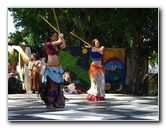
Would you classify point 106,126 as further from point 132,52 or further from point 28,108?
point 132,52

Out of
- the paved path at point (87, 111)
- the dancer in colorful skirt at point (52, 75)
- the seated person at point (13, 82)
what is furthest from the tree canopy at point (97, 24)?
the paved path at point (87, 111)

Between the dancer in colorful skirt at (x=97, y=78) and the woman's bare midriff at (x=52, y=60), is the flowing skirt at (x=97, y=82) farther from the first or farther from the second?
the woman's bare midriff at (x=52, y=60)

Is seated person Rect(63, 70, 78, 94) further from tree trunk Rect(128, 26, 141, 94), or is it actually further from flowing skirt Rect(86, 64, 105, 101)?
flowing skirt Rect(86, 64, 105, 101)

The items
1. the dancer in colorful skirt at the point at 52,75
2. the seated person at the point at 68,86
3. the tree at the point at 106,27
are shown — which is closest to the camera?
the dancer in colorful skirt at the point at 52,75

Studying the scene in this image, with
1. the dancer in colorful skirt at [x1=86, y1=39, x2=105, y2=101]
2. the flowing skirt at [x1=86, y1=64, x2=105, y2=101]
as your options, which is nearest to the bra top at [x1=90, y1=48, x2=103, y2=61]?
the dancer in colorful skirt at [x1=86, y1=39, x2=105, y2=101]

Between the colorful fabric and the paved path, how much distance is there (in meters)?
0.14

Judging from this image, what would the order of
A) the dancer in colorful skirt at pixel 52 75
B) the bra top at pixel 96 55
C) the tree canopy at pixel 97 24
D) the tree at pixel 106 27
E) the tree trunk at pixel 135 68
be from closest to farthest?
the dancer in colorful skirt at pixel 52 75 < the tree canopy at pixel 97 24 < the tree at pixel 106 27 < the bra top at pixel 96 55 < the tree trunk at pixel 135 68

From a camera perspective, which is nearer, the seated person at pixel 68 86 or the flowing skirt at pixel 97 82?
the flowing skirt at pixel 97 82

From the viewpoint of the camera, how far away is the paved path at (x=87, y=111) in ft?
17.8

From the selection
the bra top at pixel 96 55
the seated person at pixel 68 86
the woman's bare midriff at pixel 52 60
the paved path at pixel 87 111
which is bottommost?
the paved path at pixel 87 111

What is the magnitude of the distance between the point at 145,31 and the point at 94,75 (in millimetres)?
1381

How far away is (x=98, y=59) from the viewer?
7.43m
